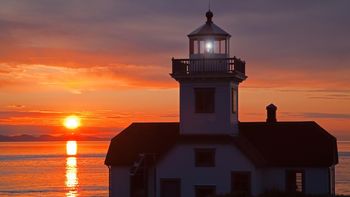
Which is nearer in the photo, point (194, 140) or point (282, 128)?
point (194, 140)

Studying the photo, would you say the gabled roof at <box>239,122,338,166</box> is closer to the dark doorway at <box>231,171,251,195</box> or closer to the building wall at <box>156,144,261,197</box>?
the dark doorway at <box>231,171,251,195</box>

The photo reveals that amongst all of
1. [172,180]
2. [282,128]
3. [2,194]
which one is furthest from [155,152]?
[2,194]

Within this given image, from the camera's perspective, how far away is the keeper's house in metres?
44.1

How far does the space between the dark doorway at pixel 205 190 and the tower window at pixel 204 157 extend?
48.9 inches

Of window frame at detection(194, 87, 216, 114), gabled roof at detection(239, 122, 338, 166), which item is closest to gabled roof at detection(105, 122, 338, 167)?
gabled roof at detection(239, 122, 338, 166)

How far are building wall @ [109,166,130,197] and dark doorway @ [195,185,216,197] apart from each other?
430cm

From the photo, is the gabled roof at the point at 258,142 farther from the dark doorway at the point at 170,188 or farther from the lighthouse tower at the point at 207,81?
the dark doorway at the point at 170,188

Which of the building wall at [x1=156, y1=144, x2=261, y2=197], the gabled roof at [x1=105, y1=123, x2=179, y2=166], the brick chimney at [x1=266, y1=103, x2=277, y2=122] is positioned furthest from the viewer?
the brick chimney at [x1=266, y1=103, x2=277, y2=122]

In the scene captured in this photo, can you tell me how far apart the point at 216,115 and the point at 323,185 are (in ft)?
24.4

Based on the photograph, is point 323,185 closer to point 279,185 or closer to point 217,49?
point 279,185

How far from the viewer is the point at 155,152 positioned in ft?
151

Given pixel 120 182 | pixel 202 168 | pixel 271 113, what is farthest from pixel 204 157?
pixel 271 113

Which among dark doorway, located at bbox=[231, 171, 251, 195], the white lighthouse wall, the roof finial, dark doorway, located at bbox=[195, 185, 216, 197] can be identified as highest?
the roof finial

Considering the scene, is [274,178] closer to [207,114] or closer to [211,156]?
[211,156]
